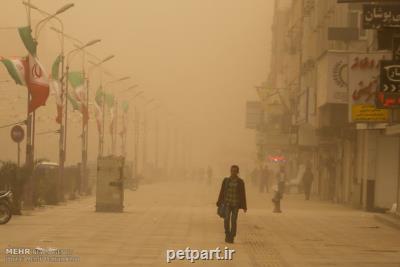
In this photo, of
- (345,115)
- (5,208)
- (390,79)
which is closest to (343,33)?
(345,115)

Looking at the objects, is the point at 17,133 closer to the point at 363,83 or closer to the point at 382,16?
the point at 363,83

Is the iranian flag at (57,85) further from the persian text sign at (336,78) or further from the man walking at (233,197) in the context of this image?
the man walking at (233,197)

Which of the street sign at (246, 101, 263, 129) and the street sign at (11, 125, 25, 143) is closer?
the street sign at (11, 125, 25, 143)

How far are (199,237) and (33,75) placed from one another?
14.9 metres

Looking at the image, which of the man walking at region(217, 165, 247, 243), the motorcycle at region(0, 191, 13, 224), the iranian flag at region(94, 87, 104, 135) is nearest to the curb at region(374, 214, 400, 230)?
the man walking at region(217, 165, 247, 243)

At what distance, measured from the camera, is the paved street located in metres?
20.6

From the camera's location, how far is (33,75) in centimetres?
3856

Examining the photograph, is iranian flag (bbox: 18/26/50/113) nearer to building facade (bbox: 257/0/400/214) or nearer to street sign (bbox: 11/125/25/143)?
street sign (bbox: 11/125/25/143)

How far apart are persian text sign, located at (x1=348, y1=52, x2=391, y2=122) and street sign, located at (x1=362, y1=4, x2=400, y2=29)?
14007 millimetres

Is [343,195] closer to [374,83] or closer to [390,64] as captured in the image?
[374,83]

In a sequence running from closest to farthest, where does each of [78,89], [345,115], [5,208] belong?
[5,208]
[345,115]
[78,89]

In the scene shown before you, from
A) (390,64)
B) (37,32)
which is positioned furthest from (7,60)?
(390,64)

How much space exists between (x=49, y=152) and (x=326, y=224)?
10886 centimetres

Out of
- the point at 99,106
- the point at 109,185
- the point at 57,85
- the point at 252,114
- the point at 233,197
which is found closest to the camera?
the point at 233,197
